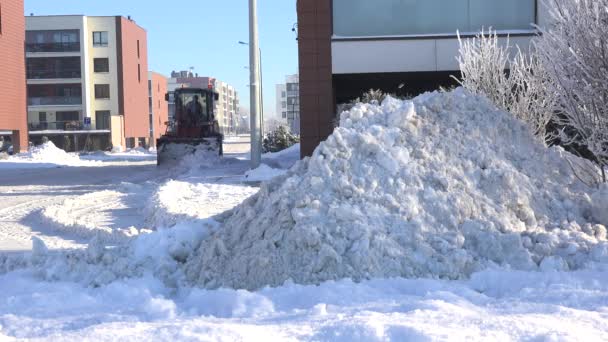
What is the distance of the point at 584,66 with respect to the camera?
7211 millimetres

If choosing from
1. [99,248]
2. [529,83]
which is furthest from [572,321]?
[529,83]

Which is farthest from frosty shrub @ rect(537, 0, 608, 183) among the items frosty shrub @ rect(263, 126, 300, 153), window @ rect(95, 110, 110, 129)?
window @ rect(95, 110, 110, 129)

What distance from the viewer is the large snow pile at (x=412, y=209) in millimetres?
5832

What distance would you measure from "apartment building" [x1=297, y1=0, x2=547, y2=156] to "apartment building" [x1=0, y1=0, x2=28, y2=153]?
2694 cm

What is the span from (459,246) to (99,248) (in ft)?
11.4

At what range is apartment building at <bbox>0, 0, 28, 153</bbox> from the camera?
38.4 meters

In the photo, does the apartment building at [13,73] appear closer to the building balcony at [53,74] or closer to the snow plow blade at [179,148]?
the snow plow blade at [179,148]

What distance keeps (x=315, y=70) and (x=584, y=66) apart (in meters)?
9.91

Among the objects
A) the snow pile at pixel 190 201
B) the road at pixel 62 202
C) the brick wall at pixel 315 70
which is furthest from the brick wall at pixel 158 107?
the snow pile at pixel 190 201

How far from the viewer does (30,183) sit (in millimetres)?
20094

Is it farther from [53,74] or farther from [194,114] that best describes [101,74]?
[194,114]

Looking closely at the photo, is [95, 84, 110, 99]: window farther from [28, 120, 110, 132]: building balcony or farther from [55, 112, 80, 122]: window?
[28, 120, 110, 132]: building balcony

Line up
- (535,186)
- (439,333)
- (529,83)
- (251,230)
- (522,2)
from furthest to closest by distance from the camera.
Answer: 1. (522,2)
2. (529,83)
3. (535,186)
4. (251,230)
5. (439,333)

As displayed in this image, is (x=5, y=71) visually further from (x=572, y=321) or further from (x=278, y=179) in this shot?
(x=572, y=321)
